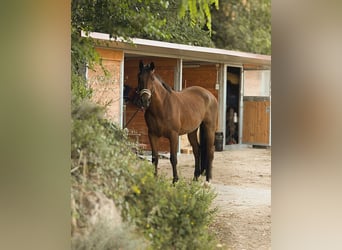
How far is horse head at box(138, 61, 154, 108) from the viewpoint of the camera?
9.51 feet

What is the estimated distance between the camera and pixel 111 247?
290 cm

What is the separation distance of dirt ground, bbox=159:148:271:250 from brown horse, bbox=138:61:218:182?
0.10 metres

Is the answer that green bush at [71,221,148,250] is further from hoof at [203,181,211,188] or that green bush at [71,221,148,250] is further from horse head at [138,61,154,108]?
horse head at [138,61,154,108]

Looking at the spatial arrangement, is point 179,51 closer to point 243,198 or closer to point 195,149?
point 195,149

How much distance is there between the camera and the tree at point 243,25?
2525 mm

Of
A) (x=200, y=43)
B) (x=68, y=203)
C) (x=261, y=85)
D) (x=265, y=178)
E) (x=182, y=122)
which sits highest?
(x=200, y=43)

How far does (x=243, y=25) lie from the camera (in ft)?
8.61

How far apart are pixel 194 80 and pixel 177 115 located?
230mm

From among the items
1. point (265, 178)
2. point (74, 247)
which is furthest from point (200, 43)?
point (74, 247)

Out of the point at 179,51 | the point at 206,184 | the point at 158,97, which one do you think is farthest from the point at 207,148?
the point at 179,51

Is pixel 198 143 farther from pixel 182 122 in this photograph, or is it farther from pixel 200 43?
pixel 200 43

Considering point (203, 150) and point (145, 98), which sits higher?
point (145, 98)

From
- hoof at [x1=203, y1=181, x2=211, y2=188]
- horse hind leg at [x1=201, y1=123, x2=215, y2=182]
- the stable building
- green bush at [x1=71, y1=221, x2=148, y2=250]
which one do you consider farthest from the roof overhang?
green bush at [x1=71, y1=221, x2=148, y2=250]
